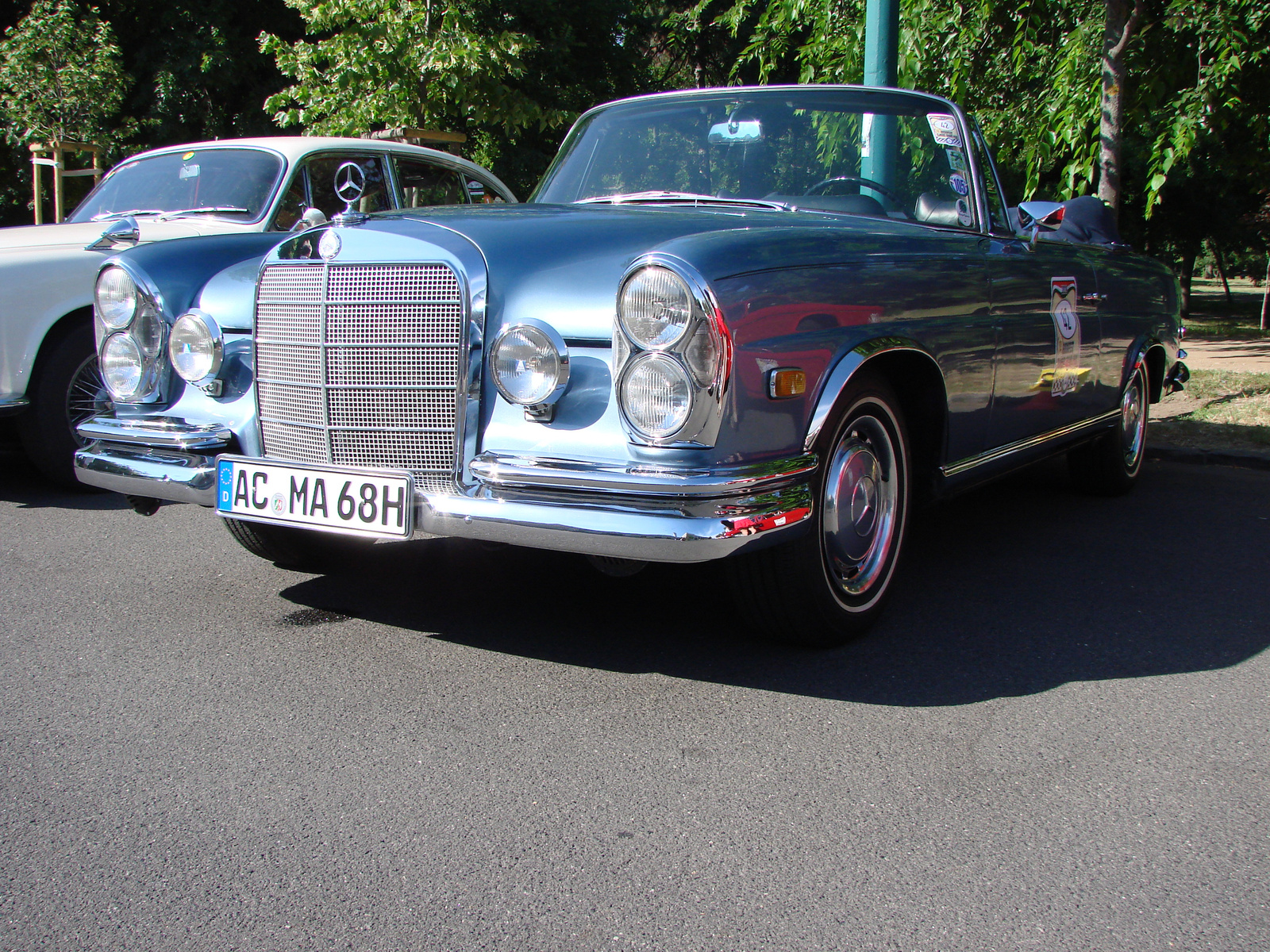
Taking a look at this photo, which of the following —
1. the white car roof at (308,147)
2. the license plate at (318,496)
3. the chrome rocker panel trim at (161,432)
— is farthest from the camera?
the white car roof at (308,147)

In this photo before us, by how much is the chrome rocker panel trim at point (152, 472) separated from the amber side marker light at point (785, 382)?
1.62 metres

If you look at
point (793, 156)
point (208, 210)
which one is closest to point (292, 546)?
point (793, 156)

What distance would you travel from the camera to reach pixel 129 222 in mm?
5008

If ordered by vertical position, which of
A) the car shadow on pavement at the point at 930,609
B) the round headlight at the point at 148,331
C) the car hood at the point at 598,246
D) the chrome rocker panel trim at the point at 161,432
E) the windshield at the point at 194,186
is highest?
the windshield at the point at 194,186

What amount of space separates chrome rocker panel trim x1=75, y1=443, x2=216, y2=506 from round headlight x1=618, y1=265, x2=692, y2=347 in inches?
53.8

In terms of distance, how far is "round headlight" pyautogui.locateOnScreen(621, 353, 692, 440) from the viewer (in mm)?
2600

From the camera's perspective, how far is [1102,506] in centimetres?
555

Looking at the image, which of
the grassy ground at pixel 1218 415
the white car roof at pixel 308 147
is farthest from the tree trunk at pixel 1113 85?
the white car roof at pixel 308 147

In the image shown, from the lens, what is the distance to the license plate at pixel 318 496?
112 inches

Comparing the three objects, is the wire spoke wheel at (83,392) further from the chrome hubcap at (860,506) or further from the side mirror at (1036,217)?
the side mirror at (1036,217)

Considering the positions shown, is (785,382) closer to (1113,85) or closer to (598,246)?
(598,246)

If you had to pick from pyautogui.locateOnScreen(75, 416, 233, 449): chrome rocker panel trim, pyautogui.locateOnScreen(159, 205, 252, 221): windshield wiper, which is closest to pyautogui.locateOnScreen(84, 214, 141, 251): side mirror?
pyautogui.locateOnScreen(159, 205, 252, 221): windshield wiper

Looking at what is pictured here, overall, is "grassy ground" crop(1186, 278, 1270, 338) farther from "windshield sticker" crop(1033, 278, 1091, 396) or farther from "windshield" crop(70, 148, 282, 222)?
"windshield" crop(70, 148, 282, 222)

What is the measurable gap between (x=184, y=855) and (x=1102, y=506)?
471 cm
